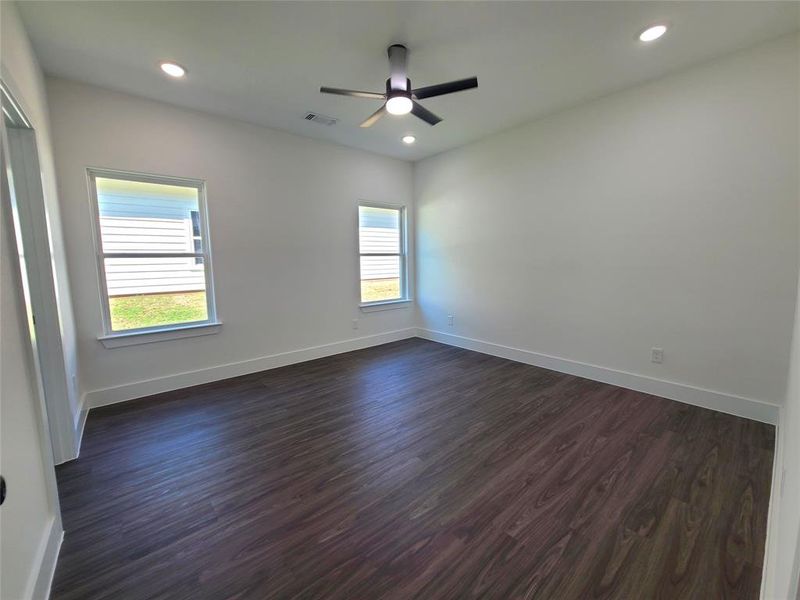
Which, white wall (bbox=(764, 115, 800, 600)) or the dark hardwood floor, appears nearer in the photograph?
white wall (bbox=(764, 115, 800, 600))

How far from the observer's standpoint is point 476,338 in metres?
4.68

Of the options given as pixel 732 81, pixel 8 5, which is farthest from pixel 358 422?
pixel 732 81

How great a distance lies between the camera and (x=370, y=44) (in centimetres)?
238

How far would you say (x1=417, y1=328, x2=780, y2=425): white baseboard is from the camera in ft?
8.70

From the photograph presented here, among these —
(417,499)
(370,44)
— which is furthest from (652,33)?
(417,499)

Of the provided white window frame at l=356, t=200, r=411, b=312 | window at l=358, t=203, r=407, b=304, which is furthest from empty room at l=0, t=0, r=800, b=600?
window at l=358, t=203, r=407, b=304

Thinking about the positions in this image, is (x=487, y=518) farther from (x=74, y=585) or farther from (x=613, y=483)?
(x=74, y=585)

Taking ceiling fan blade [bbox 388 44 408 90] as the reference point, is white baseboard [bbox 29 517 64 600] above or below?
below

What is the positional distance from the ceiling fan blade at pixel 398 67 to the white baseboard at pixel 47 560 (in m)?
3.09

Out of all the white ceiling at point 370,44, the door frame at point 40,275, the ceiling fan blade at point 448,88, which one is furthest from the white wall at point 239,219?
the ceiling fan blade at point 448,88

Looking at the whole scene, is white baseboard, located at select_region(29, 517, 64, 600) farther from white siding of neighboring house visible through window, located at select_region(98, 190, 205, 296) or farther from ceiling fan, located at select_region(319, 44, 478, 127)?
ceiling fan, located at select_region(319, 44, 478, 127)

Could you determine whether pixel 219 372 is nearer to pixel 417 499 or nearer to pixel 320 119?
pixel 417 499

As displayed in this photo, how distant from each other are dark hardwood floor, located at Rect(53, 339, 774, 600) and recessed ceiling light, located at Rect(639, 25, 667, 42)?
2811 mm

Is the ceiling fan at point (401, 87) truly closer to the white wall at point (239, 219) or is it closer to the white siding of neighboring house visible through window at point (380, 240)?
the white wall at point (239, 219)
